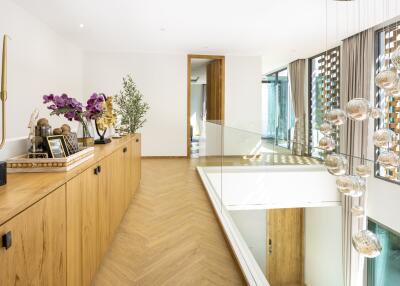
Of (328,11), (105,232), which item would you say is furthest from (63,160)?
(328,11)

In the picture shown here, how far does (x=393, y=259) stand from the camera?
5.21 feet

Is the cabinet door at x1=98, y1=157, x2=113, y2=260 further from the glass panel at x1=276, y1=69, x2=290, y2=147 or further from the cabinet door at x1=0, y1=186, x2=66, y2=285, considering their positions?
the glass panel at x1=276, y1=69, x2=290, y2=147

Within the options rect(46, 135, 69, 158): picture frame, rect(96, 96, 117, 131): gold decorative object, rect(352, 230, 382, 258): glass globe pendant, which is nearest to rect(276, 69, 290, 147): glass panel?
rect(96, 96, 117, 131): gold decorative object

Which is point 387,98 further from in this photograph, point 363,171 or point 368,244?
point 368,244

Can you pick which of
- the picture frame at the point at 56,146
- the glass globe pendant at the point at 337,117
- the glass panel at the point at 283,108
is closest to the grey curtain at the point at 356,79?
the glass globe pendant at the point at 337,117

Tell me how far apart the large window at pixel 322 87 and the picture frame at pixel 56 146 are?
5955 millimetres

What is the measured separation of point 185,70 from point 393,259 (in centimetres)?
629

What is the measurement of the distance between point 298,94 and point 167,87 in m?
3.81

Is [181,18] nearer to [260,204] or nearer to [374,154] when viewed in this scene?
[260,204]

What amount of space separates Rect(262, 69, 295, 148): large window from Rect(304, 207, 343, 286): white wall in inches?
126

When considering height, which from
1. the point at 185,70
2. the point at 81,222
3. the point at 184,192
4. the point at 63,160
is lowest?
the point at 184,192

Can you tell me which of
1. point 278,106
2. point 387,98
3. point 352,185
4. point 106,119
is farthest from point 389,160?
point 278,106

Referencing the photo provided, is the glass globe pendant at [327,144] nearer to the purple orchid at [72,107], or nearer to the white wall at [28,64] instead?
the purple orchid at [72,107]

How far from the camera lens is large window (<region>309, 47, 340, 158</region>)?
6.66 metres
